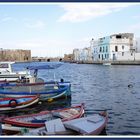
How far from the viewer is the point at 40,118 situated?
1311cm

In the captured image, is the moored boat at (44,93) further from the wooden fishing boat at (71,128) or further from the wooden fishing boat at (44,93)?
the wooden fishing boat at (71,128)

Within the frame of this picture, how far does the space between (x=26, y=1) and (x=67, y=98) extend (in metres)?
15.3

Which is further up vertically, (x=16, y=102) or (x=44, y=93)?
(x=44, y=93)

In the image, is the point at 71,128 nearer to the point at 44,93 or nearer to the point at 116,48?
the point at 44,93

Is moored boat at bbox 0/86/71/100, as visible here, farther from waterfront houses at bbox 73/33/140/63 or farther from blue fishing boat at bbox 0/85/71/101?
waterfront houses at bbox 73/33/140/63

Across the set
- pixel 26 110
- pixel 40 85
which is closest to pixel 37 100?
pixel 26 110

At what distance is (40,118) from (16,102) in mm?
4906

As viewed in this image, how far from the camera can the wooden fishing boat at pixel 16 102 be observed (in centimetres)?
1736

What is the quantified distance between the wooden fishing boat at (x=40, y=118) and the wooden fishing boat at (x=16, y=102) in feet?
14.8

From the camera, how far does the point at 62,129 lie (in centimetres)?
1102

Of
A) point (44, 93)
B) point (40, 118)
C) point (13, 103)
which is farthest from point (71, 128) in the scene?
point (44, 93)

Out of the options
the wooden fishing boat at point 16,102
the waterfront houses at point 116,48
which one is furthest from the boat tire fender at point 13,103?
the waterfront houses at point 116,48

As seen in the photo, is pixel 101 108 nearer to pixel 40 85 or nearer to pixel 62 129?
pixel 40 85

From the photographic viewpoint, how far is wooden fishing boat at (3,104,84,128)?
480 inches
